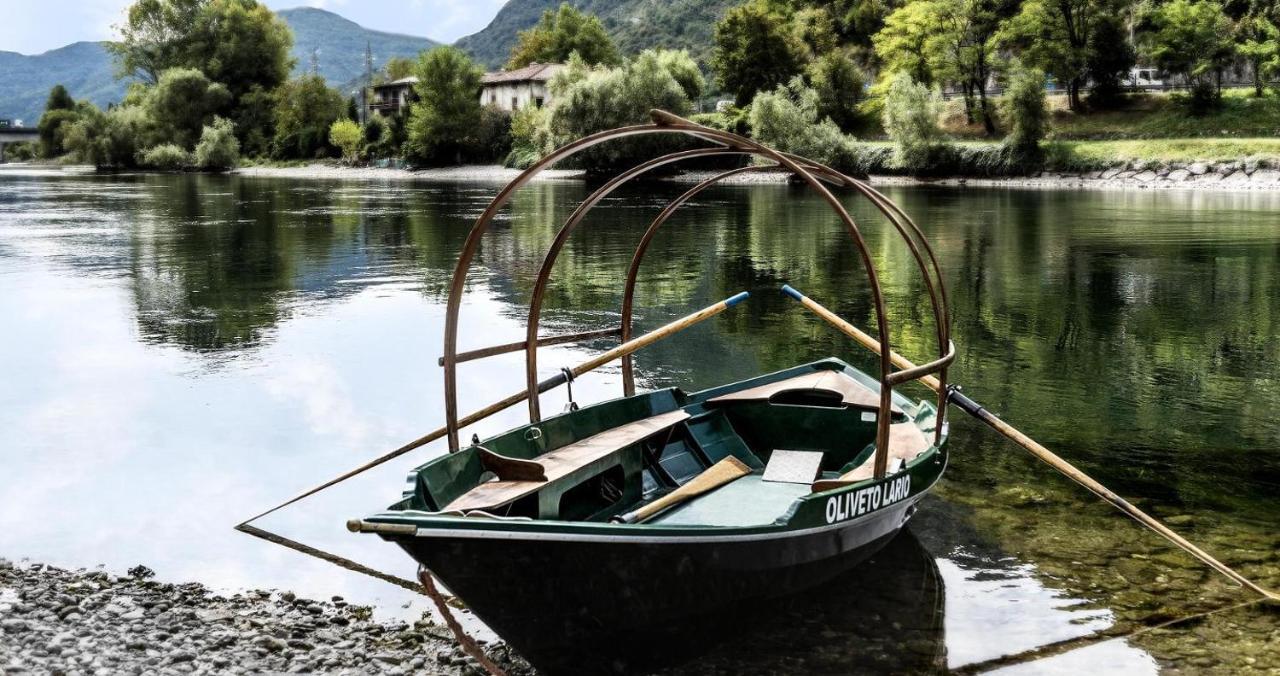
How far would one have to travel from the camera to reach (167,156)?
128125 mm

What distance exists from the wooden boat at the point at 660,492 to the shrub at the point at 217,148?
12550cm

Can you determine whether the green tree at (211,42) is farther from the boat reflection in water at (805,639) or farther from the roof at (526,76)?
the boat reflection in water at (805,639)

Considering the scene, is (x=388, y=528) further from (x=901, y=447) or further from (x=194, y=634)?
(x=901, y=447)

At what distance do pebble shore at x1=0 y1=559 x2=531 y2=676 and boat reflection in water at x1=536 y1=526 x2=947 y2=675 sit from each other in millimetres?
1003

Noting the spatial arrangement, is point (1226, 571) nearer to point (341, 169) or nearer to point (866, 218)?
point (866, 218)

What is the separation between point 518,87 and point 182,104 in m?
42.3

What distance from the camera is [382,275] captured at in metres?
34.5

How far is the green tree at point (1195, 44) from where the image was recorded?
78312mm

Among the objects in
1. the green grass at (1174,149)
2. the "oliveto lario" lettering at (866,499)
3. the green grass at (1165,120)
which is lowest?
the "oliveto lario" lettering at (866,499)

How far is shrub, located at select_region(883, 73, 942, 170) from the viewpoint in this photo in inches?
3184

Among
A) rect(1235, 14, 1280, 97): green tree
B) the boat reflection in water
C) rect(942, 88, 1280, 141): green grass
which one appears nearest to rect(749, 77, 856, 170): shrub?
rect(942, 88, 1280, 141): green grass

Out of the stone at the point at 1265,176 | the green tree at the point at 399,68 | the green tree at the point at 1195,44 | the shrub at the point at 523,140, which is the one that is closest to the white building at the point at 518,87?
the shrub at the point at 523,140

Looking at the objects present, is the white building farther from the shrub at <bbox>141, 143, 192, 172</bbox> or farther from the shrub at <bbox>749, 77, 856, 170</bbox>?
the shrub at <bbox>749, 77, 856, 170</bbox>

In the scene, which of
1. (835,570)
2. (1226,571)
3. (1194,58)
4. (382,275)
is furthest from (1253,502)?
(1194,58)
